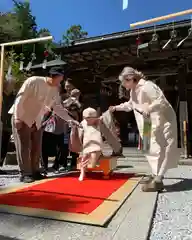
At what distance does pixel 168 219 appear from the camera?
6.18 ft

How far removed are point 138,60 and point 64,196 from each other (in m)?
7.15

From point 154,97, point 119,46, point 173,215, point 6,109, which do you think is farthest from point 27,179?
point 119,46

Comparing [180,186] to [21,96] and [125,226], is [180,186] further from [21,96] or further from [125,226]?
[21,96]

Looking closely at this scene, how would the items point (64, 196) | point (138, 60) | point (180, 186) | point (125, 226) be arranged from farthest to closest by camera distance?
point (138, 60), point (180, 186), point (64, 196), point (125, 226)

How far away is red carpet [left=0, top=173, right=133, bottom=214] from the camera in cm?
201

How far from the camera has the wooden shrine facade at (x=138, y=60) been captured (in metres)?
7.34

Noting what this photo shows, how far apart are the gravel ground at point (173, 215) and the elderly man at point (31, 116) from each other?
160cm

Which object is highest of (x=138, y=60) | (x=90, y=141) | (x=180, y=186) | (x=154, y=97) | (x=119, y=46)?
(x=119, y=46)

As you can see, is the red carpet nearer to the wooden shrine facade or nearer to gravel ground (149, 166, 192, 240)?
gravel ground (149, 166, 192, 240)

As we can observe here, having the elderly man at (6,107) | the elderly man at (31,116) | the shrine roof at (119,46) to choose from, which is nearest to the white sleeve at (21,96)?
the elderly man at (31,116)

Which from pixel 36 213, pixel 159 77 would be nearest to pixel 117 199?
pixel 36 213

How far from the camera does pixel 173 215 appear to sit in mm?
1977

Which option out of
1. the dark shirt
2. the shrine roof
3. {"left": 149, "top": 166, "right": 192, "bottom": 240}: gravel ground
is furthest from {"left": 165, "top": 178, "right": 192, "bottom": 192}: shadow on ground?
the shrine roof

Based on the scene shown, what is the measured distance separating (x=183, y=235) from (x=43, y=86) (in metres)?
2.42
